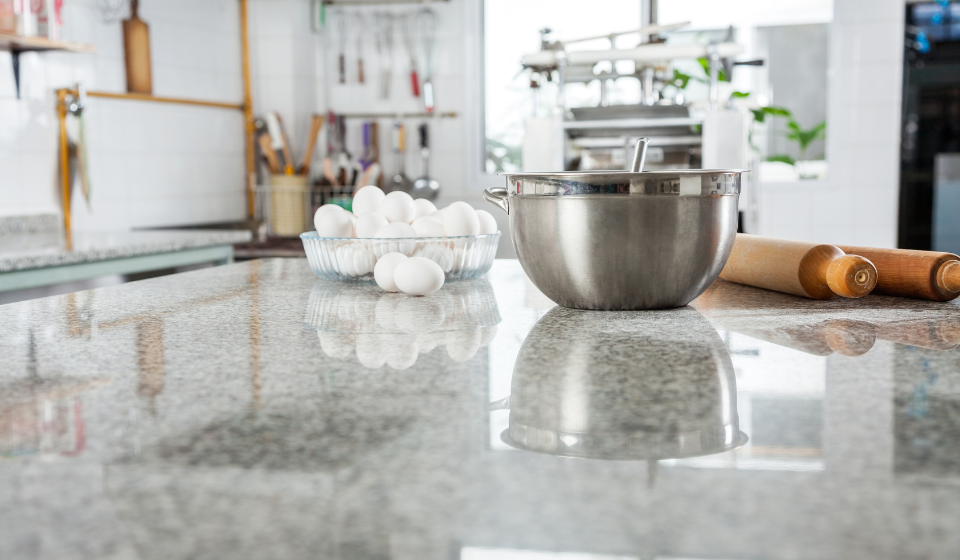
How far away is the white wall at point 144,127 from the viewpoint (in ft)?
7.88

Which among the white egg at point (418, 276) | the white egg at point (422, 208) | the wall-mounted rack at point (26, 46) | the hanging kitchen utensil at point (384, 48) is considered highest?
the hanging kitchen utensil at point (384, 48)

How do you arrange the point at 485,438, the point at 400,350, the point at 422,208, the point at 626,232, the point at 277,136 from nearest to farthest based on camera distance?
the point at 485,438 < the point at 400,350 < the point at 626,232 < the point at 422,208 < the point at 277,136

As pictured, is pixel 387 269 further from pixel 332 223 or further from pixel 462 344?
pixel 462 344

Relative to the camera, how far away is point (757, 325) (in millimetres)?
739

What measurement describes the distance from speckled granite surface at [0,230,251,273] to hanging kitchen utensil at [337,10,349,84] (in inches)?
54.7

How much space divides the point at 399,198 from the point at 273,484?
72cm

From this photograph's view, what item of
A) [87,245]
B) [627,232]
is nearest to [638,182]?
[627,232]

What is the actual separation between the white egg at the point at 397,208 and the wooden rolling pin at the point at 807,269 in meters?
0.41

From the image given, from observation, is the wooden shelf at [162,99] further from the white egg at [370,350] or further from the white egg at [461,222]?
the white egg at [370,350]

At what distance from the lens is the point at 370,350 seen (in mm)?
648

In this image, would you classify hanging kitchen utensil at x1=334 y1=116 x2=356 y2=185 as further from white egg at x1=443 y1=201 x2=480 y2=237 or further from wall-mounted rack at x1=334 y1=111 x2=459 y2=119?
white egg at x1=443 y1=201 x2=480 y2=237

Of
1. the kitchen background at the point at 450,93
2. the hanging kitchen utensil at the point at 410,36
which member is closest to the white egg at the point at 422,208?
the kitchen background at the point at 450,93

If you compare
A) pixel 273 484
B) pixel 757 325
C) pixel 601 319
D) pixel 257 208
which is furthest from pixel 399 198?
pixel 257 208

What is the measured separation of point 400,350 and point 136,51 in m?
2.54
